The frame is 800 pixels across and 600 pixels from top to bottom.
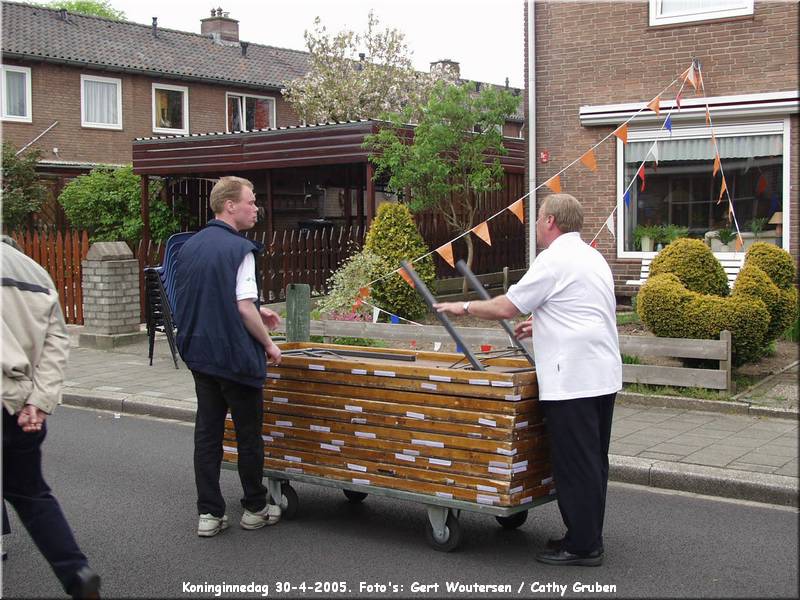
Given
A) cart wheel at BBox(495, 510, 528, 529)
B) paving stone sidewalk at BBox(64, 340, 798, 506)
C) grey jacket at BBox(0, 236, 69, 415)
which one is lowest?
cart wheel at BBox(495, 510, 528, 529)

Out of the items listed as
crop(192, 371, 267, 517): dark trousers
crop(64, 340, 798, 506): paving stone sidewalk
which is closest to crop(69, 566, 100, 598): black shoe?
crop(192, 371, 267, 517): dark trousers

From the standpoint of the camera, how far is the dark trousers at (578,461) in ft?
15.7

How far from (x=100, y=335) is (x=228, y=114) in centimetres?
2087

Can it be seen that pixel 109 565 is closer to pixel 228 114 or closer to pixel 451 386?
pixel 451 386

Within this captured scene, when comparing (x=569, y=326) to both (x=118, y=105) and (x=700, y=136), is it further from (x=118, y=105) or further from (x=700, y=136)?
(x=118, y=105)

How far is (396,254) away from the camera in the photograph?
14.1 metres

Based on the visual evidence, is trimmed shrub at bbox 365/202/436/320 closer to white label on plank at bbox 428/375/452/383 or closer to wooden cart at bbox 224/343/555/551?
wooden cart at bbox 224/343/555/551

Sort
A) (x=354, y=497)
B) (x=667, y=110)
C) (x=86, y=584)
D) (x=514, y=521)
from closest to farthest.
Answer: (x=86, y=584), (x=514, y=521), (x=354, y=497), (x=667, y=110)

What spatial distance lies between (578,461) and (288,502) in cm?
203

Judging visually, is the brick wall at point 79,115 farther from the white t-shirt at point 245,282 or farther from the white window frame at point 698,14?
the white t-shirt at point 245,282

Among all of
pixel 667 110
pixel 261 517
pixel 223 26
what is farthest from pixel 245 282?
pixel 223 26

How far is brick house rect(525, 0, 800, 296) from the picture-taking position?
41.6 feet

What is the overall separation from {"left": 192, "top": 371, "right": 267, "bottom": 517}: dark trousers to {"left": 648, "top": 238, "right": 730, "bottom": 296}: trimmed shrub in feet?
18.6

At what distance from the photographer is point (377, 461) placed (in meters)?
5.31
